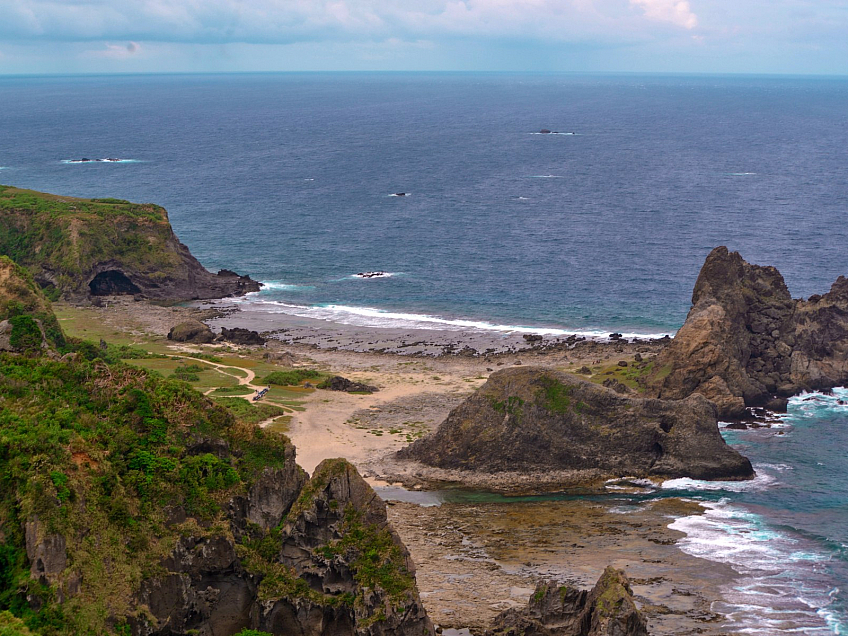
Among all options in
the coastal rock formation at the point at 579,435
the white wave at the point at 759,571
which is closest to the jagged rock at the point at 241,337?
the coastal rock formation at the point at 579,435

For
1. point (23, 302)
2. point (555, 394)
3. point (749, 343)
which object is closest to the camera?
point (555, 394)

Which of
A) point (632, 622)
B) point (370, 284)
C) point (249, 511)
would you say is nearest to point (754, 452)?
point (632, 622)

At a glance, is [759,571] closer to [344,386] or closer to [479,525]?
[479,525]

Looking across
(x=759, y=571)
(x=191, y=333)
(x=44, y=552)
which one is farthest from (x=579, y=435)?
(x=191, y=333)

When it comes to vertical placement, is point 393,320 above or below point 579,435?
below

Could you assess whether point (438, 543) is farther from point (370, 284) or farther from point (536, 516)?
point (370, 284)

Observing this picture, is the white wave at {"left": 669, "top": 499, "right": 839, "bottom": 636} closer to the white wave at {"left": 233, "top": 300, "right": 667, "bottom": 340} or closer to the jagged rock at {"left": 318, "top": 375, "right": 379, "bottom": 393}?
the jagged rock at {"left": 318, "top": 375, "right": 379, "bottom": 393}
